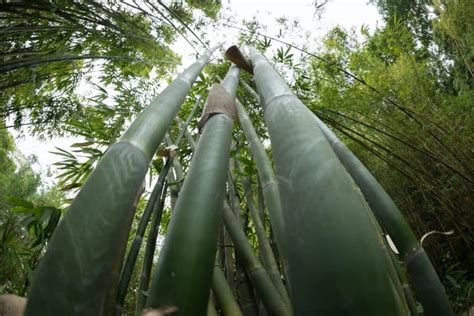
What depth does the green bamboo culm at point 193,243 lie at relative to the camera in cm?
42

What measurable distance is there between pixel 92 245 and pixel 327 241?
0.92 ft

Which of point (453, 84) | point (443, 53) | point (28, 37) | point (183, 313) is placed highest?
point (443, 53)

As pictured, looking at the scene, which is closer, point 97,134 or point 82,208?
point 82,208

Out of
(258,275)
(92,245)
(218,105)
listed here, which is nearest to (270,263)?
(258,275)

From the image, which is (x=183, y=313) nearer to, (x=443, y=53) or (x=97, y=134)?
(x=97, y=134)

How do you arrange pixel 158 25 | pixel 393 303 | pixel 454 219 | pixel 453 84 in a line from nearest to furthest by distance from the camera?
pixel 393 303
pixel 454 219
pixel 158 25
pixel 453 84

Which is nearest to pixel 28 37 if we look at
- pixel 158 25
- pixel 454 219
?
pixel 158 25

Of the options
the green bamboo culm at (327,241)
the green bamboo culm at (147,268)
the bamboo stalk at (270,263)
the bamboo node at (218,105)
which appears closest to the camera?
the green bamboo culm at (327,241)

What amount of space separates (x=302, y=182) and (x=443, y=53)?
508 centimetres

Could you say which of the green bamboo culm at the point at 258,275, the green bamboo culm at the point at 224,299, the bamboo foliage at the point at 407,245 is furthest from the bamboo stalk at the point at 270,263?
the bamboo foliage at the point at 407,245

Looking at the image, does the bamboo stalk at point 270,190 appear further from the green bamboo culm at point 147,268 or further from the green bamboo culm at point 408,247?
the green bamboo culm at point 147,268

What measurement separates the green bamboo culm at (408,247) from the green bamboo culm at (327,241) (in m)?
0.43

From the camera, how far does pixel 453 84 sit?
13.4ft

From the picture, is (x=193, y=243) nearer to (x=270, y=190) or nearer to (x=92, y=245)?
(x=92, y=245)
